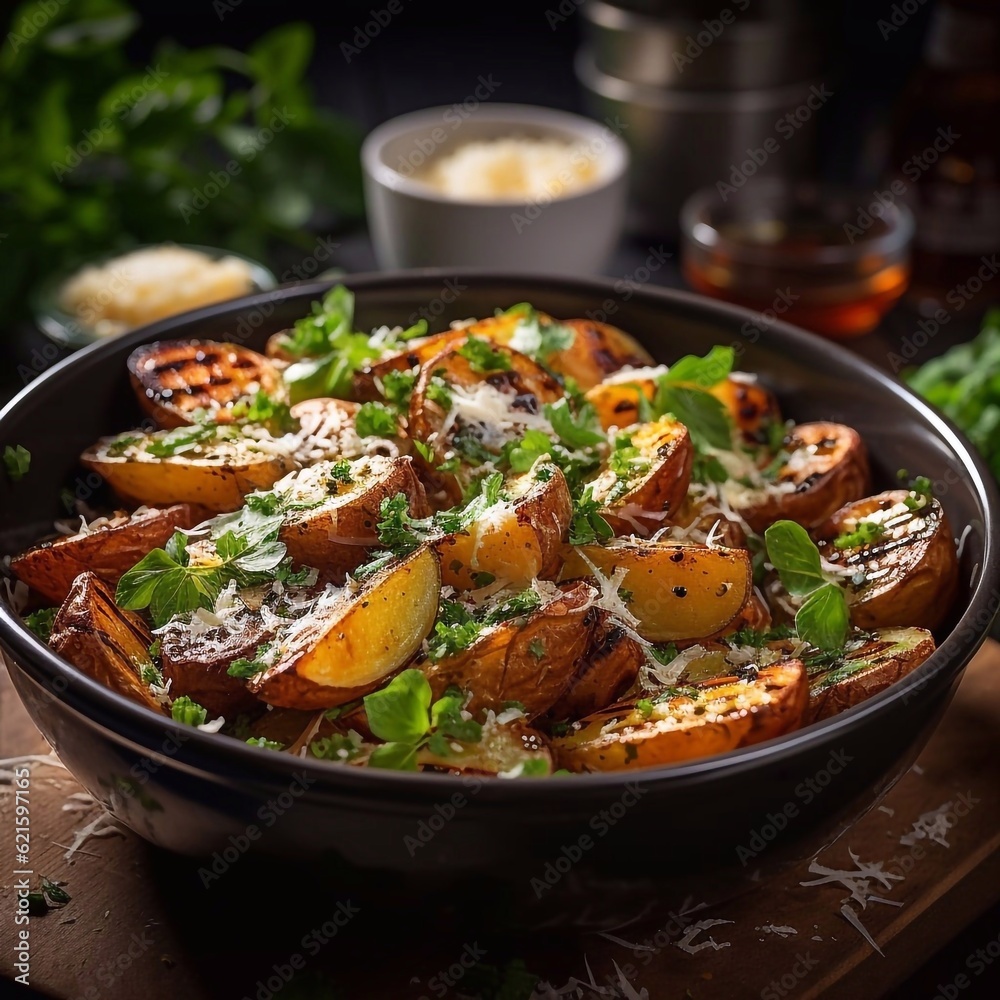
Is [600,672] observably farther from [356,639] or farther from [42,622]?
[42,622]

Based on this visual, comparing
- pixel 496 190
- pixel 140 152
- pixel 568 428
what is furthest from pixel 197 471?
pixel 140 152

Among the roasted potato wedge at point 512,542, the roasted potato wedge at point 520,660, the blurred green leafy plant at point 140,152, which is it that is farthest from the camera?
the blurred green leafy plant at point 140,152

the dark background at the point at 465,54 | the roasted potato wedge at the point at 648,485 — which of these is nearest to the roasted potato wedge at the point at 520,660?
the roasted potato wedge at the point at 648,485

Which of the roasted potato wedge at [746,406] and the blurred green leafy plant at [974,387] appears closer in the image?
the roasted potato wedge at [746,406]

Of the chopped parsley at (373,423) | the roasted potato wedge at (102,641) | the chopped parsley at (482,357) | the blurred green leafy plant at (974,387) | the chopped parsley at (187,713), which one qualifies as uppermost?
→ the chopped parsley at (482,357)

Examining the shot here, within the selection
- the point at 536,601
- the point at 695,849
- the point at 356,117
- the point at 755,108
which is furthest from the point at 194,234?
the point at 695,849

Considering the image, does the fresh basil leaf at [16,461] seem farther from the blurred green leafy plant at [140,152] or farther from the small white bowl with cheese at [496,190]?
the blurred green leafy plant at [140,152]
